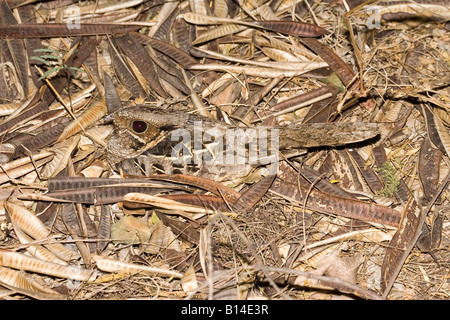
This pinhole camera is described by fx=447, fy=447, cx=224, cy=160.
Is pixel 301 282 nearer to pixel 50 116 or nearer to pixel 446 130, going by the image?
pixel 446 130

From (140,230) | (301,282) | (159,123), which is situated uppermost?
(159,123)

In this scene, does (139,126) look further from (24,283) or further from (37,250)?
(24,283)

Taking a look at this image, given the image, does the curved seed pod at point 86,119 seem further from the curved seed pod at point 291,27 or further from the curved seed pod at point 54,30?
the curved seed pod at point 291,27

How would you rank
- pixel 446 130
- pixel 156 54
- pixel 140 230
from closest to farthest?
pixel 140 230 < pixel 446 130 < pixel 156 54

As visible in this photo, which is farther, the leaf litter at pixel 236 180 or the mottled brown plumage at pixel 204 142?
the mottled brown plumage at pixel 204 142

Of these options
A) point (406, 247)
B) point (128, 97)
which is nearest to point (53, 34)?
point (128, 97)

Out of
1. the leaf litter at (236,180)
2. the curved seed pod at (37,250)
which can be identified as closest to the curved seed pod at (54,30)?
the leaf litter at (236,180)

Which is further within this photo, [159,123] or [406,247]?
[159,123]
